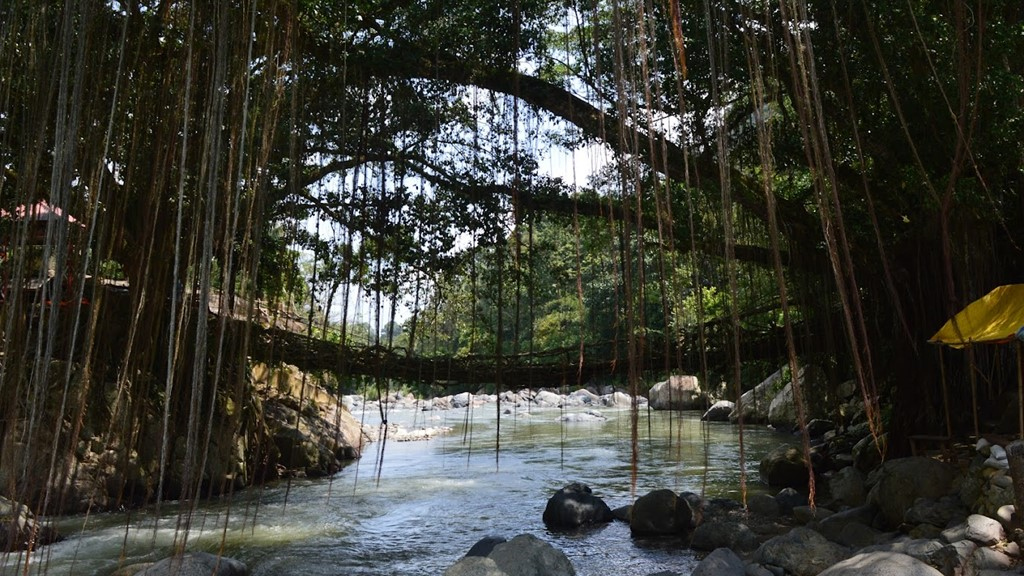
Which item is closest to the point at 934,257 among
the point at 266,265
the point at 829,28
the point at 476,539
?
A: the point at 829,28

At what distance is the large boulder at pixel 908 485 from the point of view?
16.4 feet

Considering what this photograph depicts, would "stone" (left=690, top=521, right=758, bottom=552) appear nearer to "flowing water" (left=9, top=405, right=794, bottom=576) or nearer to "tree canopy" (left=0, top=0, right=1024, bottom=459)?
"flowing water" (left=9, top=405, right=794, bottom=576)

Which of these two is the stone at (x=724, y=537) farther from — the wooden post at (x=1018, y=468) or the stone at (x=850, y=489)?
the wooden post at (x=1018, y=468)

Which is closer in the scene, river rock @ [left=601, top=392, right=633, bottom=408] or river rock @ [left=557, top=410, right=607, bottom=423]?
river rock @ [left=557, top=410, right=607, bottom=423]

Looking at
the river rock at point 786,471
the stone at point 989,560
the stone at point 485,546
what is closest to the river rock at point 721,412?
the river rock at point 786,471

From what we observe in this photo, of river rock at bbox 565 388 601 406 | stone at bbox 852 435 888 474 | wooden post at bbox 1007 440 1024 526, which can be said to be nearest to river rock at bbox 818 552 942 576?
wooden post at bbox 1007 440 1024 526

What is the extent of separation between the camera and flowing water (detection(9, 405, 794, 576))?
5000 millimetres

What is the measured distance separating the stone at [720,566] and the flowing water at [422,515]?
0.55m

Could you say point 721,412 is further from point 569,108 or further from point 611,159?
point 611,159

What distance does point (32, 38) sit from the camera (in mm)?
2174

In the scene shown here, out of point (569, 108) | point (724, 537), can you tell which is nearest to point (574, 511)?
point (724, 537)

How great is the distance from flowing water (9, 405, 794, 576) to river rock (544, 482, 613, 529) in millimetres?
123

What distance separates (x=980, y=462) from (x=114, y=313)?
5160 mm

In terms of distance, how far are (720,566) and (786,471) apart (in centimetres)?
355
